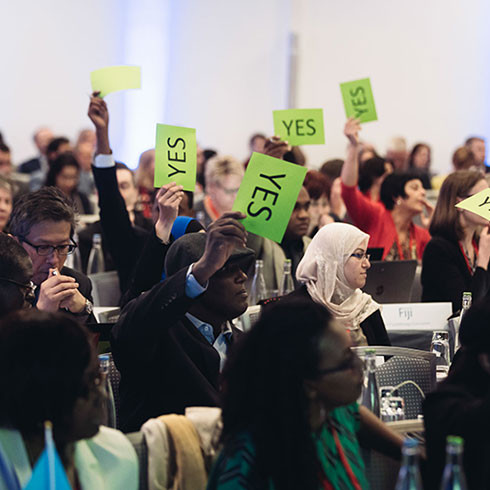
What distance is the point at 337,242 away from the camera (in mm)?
3879

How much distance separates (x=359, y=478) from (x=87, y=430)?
646mm

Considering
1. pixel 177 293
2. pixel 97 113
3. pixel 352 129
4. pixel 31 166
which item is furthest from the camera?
pixel 31 166

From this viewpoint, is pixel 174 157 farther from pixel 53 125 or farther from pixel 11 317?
pixel 53 125

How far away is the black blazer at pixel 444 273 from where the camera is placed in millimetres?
4699

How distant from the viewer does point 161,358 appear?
2777 millimetres

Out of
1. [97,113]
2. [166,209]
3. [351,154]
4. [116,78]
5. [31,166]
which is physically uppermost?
[116,78]

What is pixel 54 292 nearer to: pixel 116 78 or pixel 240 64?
pixel 116 78

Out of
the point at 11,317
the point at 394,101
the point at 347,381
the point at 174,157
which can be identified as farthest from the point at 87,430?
the point at 394,101

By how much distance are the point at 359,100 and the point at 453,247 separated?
1230mm

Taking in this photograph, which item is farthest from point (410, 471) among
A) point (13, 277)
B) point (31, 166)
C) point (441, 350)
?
point (31, 166)

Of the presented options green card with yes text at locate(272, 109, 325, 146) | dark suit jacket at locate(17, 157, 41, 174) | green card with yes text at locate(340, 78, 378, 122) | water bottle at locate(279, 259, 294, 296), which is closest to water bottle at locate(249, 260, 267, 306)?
water bottle at locate(279, 259, 294, 296)

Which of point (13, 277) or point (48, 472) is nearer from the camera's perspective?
point (48, 472)

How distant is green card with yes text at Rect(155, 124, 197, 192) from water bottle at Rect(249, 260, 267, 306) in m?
1.17

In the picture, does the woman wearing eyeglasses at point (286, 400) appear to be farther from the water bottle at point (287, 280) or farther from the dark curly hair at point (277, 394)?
the water bottle at point (287, 280)
